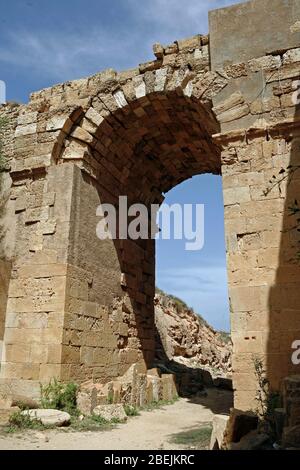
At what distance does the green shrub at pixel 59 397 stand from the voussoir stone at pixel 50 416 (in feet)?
1.35

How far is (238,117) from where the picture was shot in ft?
20.9

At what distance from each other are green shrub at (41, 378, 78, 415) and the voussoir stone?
1.35ft

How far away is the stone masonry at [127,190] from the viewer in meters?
5.64

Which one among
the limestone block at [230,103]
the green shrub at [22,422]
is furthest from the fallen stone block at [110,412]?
the limestone block at [230,103]

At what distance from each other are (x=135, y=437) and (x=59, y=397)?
1.53m

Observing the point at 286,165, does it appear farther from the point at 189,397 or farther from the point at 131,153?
the point at 189,397

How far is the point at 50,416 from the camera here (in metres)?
5.39

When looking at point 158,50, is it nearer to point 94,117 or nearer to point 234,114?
point 94,117

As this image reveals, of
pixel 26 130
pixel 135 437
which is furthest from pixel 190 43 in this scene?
pixel 135 437

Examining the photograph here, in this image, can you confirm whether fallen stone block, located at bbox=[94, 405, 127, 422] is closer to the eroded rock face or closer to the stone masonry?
the stone masonry

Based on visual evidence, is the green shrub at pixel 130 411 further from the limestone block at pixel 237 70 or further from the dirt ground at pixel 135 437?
the limestone block at pixel 237 70

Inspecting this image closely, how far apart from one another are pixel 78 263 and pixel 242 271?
2842 millimetres

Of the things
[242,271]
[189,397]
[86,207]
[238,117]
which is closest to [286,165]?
[238,117]

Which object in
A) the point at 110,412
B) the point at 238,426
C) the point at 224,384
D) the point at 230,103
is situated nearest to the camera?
the point at 238,426
